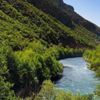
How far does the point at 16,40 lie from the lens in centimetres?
15788

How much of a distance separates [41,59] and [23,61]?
66.3ft

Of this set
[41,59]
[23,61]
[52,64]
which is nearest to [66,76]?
[52,64]

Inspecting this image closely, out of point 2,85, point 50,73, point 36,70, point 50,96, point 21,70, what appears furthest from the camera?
point 50,73

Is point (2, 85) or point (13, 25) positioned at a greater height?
point (2, 85)

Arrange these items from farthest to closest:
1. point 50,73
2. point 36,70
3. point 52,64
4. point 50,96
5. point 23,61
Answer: point 52,64 < point 50,73 < point 36,70 < point 23,61 < point 50,96

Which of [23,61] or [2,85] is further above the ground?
[2,85]

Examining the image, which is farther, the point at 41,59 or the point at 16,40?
the point at 16,40

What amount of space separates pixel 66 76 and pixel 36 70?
23.6m

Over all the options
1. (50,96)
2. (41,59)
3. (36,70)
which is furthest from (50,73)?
(50,96)

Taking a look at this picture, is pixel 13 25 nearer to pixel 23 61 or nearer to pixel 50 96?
pixel 23 61

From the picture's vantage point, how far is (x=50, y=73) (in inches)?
4296

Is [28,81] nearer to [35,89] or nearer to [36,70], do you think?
[35,89]

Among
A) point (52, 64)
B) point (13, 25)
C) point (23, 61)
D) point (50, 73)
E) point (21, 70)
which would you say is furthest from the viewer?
point (13, 25)

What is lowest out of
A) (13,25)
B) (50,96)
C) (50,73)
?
(13,25)
